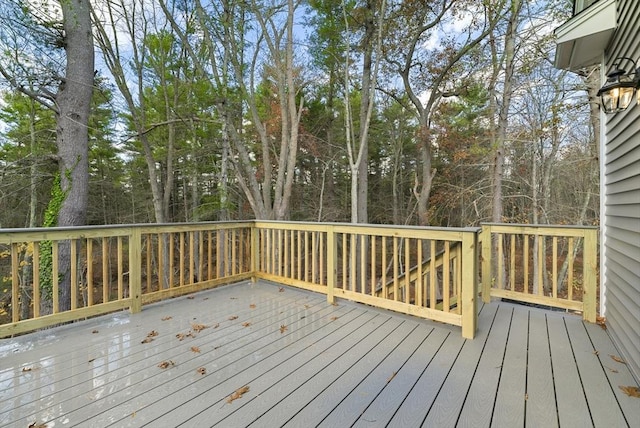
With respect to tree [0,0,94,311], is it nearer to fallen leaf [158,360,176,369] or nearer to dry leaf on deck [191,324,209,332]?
dry leaf on deck [191,324,209,332]

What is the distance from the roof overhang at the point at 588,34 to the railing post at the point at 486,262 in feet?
6.95

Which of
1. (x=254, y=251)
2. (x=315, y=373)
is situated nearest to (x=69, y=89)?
(x=254, y=251)

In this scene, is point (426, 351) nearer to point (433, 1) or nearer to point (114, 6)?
point (433, 1)

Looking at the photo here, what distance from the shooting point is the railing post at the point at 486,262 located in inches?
145

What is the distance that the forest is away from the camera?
A: 222 inches

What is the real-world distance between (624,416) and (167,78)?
11015 mm

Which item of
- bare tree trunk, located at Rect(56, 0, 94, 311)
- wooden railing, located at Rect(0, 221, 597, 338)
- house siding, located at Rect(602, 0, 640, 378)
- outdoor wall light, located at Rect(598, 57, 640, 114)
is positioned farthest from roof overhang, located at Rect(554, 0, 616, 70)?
bare tree trunk, located at Rect(56, 0, 94, 311)

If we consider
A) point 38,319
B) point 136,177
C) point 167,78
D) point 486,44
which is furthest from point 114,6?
point 486,44

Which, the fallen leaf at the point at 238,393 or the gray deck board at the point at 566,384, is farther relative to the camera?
the fallen leaf at the point at 238,393

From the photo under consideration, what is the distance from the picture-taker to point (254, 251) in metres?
4.81

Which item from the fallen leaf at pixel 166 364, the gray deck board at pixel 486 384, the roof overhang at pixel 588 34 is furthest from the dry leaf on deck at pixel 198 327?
the roof overhang at pixel 588 34

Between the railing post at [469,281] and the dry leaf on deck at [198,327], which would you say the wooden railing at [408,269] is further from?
the dry leaf on deck at [198,327]

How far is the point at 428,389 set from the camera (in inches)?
77.6

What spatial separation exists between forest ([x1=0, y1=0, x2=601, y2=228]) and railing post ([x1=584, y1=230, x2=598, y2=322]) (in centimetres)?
357
